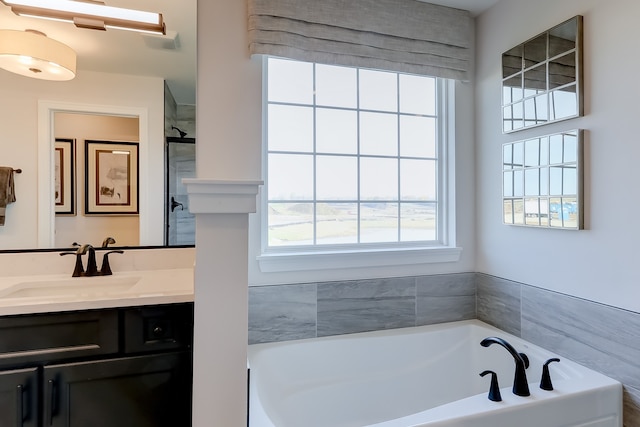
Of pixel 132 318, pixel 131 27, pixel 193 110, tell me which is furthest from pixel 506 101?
pixel 132 318

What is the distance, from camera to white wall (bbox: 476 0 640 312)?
4.56 feet

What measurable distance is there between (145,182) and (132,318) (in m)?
0.76

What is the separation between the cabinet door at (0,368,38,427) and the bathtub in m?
0.74

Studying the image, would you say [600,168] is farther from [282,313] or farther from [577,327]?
[282,313]

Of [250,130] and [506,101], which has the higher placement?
[506,101]

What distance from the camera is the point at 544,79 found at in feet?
5.55

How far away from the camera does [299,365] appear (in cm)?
179

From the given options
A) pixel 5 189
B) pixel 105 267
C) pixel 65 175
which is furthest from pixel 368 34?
pixel 5 189

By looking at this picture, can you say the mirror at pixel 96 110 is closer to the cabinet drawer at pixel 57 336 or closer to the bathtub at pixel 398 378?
the cabinet drawer at pixel 57 336

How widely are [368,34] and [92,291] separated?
182cm

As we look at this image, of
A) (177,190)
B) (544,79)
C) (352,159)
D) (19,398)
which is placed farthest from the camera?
(352,159)

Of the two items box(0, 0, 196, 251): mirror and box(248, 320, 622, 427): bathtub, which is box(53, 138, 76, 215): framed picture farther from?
box(248, 320, 622, 427): bathtub

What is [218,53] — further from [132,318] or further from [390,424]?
[390,424]

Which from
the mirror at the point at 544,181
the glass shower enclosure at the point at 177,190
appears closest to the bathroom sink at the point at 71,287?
the glass shower enclosure at the point at 177,190
